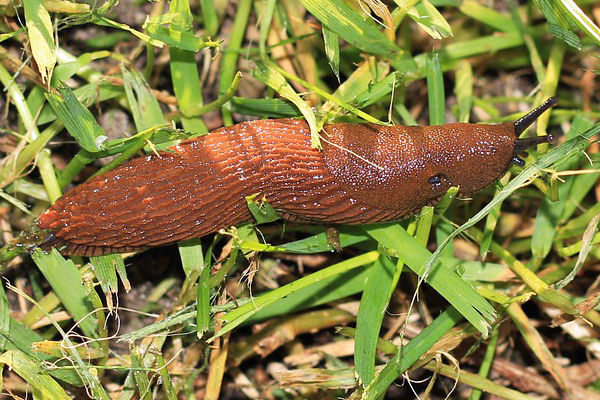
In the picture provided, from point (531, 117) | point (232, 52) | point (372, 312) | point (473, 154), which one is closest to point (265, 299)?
point (372, 312)

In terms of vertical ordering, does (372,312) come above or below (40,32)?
below

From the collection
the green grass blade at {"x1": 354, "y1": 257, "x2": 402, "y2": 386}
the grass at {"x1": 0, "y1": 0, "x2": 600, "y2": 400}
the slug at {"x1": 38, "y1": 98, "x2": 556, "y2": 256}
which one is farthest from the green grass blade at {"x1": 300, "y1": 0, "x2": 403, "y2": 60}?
the green grass blade at {"x1": 354, "y1": 257, "x2": 402, "y2": 386}

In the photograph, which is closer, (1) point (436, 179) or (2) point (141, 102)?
(1) point (436, 179)

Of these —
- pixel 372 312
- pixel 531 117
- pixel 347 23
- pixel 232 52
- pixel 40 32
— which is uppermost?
pixel 40 32

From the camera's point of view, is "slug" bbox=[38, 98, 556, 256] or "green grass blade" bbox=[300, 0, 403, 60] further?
"green grass blade" bbox=[300, 0, 403, 60]

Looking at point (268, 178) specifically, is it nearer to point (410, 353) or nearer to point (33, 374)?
point (410, 353)

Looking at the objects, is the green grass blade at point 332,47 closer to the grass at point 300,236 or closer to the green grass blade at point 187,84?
the grass at point 300,236

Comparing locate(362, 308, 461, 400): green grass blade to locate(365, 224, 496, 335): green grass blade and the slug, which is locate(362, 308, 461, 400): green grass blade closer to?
locate(365, 224, 496, 335): green grass blade

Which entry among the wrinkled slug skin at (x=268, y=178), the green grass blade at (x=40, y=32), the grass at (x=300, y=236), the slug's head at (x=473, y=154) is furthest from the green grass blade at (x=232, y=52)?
the slug's head at (x=473, y=154)
